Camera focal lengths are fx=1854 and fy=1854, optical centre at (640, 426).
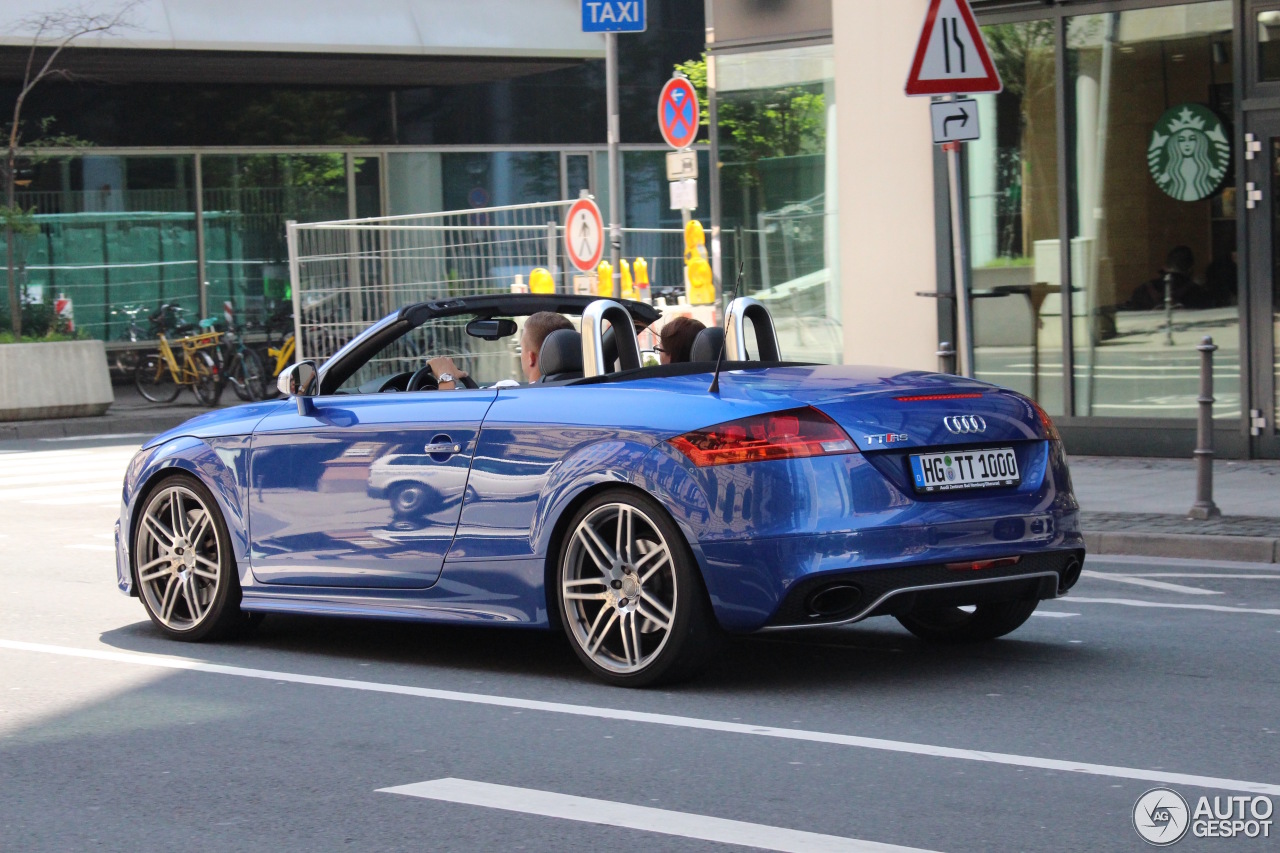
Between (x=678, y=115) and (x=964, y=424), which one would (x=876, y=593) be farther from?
(x=678, y=115)

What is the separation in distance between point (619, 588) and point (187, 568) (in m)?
2.40

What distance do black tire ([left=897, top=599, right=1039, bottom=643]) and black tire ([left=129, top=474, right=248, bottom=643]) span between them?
9.06 ft

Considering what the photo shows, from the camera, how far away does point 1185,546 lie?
982 centimetres

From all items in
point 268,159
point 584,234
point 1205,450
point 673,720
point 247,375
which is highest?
point 268,159

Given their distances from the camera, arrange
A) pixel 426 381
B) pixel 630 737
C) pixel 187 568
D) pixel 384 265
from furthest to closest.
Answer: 1. pixel 384 265
2. pixel 187 568
3. pixel 426 381
4. pixel 630 737

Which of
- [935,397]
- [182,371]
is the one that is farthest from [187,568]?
[182,371]

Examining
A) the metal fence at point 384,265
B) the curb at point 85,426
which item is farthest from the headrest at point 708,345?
the curb at point 85,426

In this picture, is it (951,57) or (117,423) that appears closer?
(951,57)

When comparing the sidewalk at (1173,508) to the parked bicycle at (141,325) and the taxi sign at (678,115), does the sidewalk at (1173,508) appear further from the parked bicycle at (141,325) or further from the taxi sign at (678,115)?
the parked bicycle at (141,325)

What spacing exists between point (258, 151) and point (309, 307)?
1434 cm

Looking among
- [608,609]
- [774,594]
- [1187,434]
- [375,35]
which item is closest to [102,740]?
[608,609]

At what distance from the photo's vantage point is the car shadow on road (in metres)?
6.54

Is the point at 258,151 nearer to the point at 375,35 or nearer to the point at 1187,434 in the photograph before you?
the point at 375,35

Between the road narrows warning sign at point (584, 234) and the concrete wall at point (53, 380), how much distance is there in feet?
28.4
